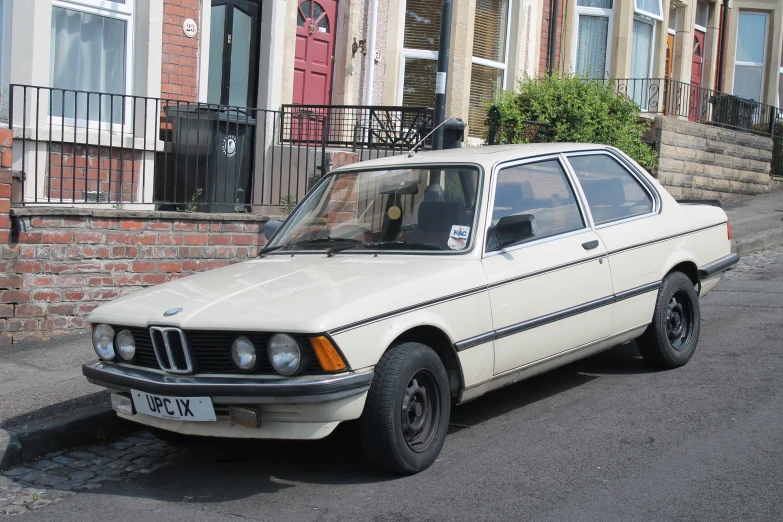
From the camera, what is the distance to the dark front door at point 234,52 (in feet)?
39.7

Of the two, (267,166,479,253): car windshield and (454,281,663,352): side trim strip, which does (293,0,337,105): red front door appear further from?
(454,281,663,352): side trim strip

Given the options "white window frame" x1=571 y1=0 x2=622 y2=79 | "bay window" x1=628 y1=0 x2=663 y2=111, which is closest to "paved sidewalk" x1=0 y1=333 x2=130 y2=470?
"white window frame" x1=571 y1=0 x2=622 y2=79

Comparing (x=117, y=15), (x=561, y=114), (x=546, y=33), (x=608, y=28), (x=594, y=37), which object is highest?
(x=608, y=28)

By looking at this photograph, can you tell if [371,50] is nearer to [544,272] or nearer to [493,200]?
[493,200]

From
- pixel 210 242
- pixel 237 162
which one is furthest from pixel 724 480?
pixel 237 162

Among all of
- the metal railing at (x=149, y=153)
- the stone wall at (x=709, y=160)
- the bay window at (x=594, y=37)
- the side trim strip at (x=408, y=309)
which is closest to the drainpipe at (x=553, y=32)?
the bay window at (x=594, y=37)

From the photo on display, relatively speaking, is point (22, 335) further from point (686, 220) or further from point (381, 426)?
point (686, 220)

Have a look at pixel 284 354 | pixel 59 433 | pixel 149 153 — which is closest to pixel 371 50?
pixel 149 153

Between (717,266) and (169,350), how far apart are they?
433cm

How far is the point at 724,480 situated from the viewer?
4.43 meters

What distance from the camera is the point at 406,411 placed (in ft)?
15.3

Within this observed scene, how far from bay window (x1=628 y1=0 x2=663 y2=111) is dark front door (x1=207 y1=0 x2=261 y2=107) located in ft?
26.8

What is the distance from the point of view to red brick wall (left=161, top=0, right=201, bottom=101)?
35.3 ft

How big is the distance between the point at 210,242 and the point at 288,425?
4.52 meters
